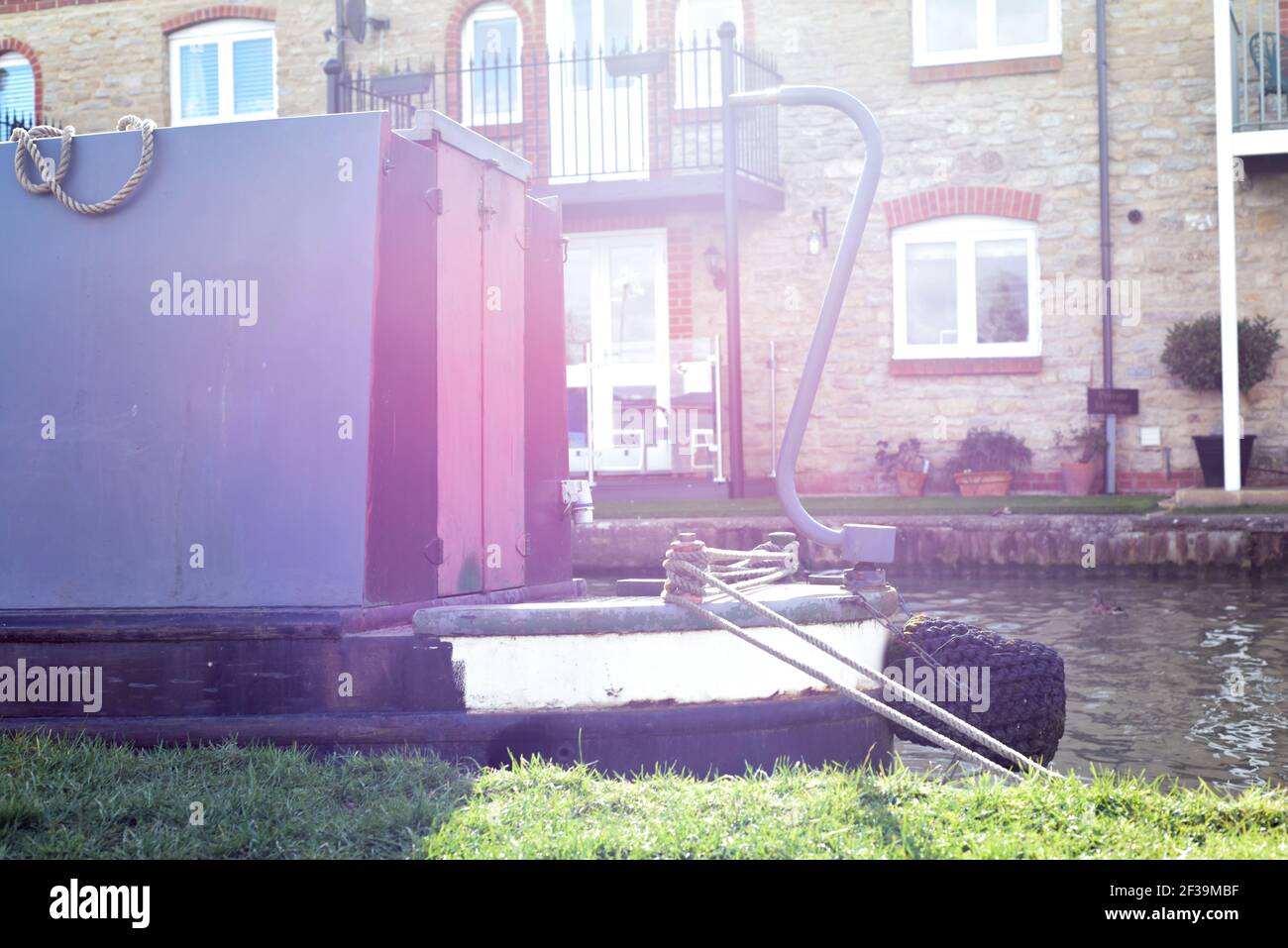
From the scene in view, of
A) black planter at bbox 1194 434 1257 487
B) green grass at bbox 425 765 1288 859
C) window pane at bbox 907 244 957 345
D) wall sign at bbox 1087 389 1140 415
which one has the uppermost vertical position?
window pane at bbox 907 244 957 345

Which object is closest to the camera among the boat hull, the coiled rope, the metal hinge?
the coiled rope

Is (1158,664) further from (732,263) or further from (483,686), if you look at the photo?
(732,263)

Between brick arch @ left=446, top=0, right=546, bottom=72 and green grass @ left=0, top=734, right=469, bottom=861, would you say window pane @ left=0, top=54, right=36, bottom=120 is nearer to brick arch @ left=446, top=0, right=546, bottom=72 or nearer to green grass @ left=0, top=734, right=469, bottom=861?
brick arch @ left=446, top=0, right=546, bottom=72

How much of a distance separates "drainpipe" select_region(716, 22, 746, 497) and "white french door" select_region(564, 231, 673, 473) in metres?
1.00

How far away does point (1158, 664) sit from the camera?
6.09m

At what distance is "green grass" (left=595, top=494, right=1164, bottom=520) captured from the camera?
9.90 m

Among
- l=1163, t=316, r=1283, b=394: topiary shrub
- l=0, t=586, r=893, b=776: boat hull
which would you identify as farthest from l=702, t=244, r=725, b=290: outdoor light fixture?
l=0, t=586, r=893, b=776: boat hull

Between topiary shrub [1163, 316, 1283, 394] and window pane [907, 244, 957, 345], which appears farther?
window pane [907, 244, 957, 345]

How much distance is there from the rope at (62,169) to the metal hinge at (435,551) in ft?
4.16

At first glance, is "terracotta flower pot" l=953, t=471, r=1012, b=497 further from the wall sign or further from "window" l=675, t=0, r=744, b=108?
"window" l=675, t=0, r=744, b=108

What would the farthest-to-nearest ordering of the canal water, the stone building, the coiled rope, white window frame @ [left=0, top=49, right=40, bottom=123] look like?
white window frame @ [left=0, top=49, right=40, bottom=123] < the stone building < the canal water < the coiled rope

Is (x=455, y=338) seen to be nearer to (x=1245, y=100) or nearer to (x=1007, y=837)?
(x=1007, y=837)

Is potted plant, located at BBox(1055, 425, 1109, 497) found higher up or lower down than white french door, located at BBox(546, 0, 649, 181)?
lower down
